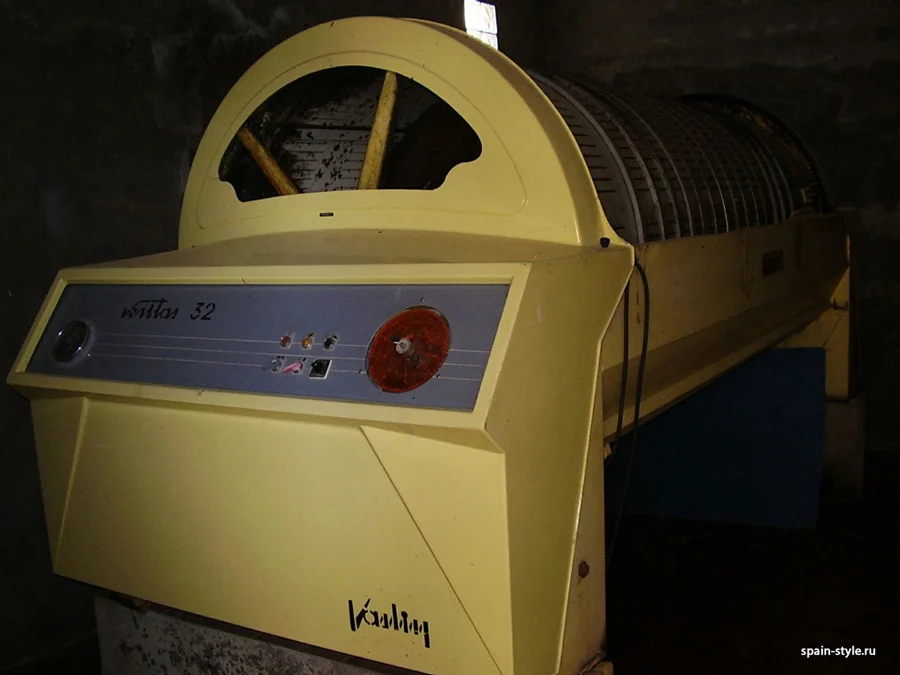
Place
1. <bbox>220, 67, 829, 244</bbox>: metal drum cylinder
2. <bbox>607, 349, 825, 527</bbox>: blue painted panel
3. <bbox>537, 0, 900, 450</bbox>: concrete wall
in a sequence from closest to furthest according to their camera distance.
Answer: <bbox>220, 67, 829, 244</bbox>: metal drum cylinder → <bbox>607, 349, 825, 527</bbox>: blue painted panel → <bbox>537, 0, 900, 450</bbox>: concrete wall

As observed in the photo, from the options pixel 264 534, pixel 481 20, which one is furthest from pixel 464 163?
pixel 481 20

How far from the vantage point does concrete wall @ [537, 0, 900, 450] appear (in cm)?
331

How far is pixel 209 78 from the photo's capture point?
6.92 ft

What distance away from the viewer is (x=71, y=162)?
72.7 inches

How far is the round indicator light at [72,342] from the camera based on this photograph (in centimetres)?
137

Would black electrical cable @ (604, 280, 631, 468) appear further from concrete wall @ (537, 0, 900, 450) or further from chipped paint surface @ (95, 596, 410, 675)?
concrete wall @ (537, 0, 900, 450)

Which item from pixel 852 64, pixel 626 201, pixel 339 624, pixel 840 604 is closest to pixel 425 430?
pixel 339 624

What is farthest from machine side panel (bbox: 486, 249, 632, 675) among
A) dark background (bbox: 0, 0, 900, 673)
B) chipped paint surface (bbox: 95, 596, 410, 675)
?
dark background (bbox: 0, 0, 900, 673)

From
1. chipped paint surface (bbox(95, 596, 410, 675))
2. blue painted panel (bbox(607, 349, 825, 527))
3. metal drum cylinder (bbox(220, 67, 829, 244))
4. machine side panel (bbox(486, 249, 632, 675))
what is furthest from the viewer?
blue painted panel (bbox(607, 349, 825, 527))

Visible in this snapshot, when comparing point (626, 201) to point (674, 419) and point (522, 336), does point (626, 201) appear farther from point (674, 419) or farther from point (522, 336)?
point (674, 419)

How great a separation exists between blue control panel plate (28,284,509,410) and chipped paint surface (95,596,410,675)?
386 mm

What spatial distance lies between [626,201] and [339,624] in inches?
32.5

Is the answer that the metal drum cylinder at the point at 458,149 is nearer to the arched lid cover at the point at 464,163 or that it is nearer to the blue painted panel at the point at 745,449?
the arched lid cover at the point at 464,163

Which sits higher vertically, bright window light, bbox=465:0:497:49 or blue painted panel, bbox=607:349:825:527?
bright window light, bbox=465:0:497:49
